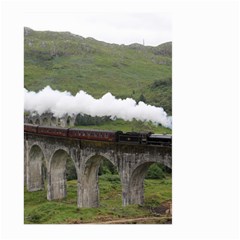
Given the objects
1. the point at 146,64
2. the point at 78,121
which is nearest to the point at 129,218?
the point at 78,121

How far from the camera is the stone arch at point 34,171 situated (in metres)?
44.3

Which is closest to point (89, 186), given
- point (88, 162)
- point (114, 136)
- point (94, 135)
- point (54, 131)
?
point (88, 162)

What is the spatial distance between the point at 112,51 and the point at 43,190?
11024 cm

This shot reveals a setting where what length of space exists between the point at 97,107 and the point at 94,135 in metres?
7.94

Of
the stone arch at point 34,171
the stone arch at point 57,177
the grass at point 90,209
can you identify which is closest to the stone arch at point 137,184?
the grass at point 90,209

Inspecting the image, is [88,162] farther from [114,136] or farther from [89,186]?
[114,136]

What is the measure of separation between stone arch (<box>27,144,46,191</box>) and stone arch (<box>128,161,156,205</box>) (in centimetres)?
1924

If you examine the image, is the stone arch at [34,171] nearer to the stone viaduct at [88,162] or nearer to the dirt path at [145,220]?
the stone viaduct at [88,162]

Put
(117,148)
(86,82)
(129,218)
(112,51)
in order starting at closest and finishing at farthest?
(129,218), (117,148), (86,82), (112,51)

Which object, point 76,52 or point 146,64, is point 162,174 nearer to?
point 146,64

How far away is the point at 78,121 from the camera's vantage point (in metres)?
73.5

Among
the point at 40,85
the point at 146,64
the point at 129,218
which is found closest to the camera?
the point at 129,218

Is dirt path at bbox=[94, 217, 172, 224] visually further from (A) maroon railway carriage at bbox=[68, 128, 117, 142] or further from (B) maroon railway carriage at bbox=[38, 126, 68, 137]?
(B) maroon railway carriage at bbox=[38, 126, 68, 137]

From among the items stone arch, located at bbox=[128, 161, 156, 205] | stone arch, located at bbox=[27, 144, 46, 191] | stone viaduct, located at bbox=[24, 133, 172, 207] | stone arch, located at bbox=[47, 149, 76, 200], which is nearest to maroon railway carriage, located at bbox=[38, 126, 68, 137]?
stone viaduct, located at bbox=[24, 133, 172, 207]
